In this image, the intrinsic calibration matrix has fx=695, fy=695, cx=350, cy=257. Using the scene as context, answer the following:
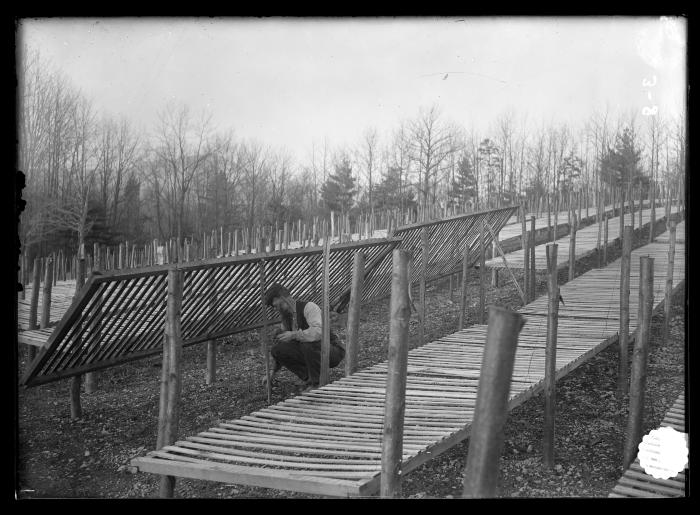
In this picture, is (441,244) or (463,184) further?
(463,184)

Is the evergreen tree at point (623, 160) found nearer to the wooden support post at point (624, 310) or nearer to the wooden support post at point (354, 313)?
the wooden support post at point (624, 310)

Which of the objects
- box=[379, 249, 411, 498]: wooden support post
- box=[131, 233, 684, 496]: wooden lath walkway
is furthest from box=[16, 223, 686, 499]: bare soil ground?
box=[379, 249, 411, 498]: wooden support post

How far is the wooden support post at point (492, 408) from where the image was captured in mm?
2262

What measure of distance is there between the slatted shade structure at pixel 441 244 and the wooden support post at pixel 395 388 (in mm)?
5840

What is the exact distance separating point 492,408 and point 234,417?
4.75 meters

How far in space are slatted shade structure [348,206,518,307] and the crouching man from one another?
270cm

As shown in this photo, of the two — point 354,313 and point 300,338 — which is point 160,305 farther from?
point 354,313

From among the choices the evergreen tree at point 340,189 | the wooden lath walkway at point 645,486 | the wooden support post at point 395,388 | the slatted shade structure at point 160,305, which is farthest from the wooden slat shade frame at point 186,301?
the evergreen tree at point 340,189

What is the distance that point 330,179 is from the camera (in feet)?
83.4

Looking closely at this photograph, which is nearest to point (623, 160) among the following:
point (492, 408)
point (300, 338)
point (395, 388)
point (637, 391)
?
point (300, 338)

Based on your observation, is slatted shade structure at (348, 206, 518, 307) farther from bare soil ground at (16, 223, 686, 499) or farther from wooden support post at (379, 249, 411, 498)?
wooden support post at (379, 249, 411, 498)

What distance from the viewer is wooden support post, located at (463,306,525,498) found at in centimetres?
226

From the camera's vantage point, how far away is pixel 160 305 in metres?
6.33
